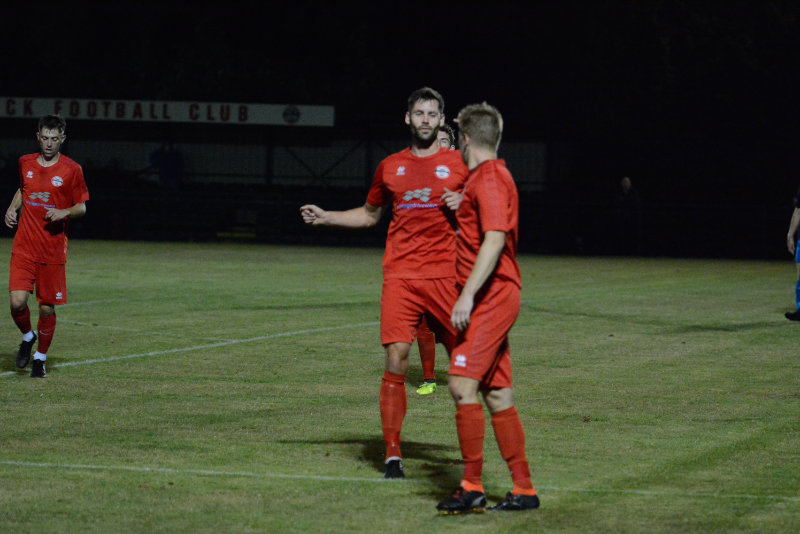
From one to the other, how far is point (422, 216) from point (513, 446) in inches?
70.3

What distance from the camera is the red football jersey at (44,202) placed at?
1070 centimetres

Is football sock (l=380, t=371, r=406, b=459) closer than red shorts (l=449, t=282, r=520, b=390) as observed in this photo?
No

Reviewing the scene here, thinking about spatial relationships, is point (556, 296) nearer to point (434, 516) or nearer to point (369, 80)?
point (434, 516)

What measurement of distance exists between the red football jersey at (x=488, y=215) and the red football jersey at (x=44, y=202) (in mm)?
5403

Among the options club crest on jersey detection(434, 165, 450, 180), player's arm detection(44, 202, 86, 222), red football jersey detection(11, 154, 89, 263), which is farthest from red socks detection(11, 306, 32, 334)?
club crest on jersey detection(434, 165, 450, 180)

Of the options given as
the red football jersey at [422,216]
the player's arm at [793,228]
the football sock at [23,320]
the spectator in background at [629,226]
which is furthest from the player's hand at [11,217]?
the spectator in background at [629,226]

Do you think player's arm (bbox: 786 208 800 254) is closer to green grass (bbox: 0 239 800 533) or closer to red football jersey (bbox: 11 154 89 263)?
green grass (bbox: 0 239 800 533)

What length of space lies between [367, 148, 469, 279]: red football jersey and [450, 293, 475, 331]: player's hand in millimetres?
1312

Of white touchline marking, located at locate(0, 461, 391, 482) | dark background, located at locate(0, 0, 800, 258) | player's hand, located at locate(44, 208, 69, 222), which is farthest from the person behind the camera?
dark background, located at locate(0, 0, 800, 258)

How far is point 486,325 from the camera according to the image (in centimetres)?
607

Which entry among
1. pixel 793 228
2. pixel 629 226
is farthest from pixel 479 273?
pixel 629 226

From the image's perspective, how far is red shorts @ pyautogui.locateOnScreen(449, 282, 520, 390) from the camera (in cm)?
603

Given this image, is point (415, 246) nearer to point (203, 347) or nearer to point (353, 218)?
point (353, 218)

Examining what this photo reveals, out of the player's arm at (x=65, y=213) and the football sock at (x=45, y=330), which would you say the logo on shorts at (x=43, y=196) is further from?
the football sock at (x=45, y=330)
